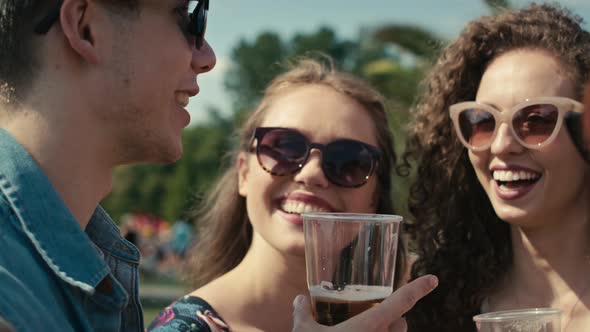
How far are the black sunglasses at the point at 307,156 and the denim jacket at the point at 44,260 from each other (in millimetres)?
1554

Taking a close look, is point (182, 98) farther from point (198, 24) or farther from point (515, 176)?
point (515, 176)

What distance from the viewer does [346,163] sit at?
12.2 feet

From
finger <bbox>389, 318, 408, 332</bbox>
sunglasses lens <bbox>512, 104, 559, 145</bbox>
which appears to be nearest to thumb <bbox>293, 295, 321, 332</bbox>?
finger <bbox>389, 318, 408, 332</bbox>

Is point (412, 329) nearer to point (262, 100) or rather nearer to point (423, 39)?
point (262, 100)

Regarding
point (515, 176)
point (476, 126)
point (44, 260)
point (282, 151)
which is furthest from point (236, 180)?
point (44, 260)

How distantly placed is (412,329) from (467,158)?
949 millimetres

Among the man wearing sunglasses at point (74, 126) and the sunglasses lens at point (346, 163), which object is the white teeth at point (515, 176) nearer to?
the sunglasses lens at point (346, 163)

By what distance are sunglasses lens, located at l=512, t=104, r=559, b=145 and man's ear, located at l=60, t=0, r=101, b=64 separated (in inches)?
76.5

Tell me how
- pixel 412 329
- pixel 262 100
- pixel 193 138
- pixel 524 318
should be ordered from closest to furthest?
1. pixel 524 318
2. pixel 412 329
3. pixel 262 100
4. pixel 193 138

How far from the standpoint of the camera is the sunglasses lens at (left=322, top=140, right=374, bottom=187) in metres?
3.71

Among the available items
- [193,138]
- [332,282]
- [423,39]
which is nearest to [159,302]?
[423,39]

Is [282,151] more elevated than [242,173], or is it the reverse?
[282,151]

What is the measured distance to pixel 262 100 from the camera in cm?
428

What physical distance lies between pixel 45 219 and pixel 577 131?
2348 mm
